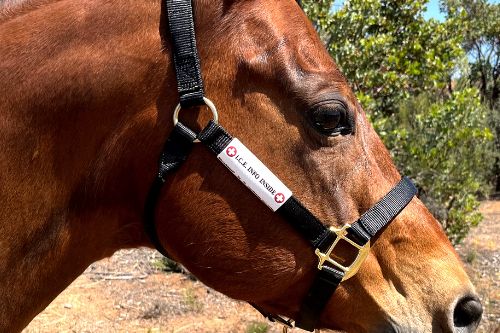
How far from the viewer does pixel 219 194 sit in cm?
147

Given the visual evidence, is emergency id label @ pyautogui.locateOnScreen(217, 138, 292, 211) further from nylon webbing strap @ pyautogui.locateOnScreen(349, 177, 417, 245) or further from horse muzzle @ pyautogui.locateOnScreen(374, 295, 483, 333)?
horse muzzle @ pyautogui.locateOnScreen(374, 295, 483, 333)

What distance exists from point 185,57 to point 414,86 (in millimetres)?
5340

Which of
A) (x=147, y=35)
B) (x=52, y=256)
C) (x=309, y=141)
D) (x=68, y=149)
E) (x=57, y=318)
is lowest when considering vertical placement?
(x=57, y=318)

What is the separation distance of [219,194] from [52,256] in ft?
1.65

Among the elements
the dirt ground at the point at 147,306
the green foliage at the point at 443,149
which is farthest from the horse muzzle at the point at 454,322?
the green foliage at the point at 443,149

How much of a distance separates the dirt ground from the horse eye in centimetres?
344

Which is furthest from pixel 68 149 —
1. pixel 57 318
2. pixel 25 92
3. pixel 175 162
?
pixel 57 318

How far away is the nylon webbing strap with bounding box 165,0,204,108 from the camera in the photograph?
1.41 metres

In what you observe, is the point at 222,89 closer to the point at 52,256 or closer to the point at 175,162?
the point at 175,162

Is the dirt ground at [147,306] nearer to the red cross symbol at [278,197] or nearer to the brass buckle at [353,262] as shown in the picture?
the brass buckle at [353,262]

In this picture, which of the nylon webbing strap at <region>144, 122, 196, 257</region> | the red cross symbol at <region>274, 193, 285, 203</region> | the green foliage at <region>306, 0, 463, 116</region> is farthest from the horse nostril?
the green foliage at <region>306, 0, 463, 116</region>

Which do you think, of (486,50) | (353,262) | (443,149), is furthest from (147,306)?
(486,50)

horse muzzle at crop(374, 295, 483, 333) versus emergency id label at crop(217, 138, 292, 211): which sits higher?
emergency id label at crop(217, 138, 292, 211)

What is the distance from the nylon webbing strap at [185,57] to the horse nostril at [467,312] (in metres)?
0.98
